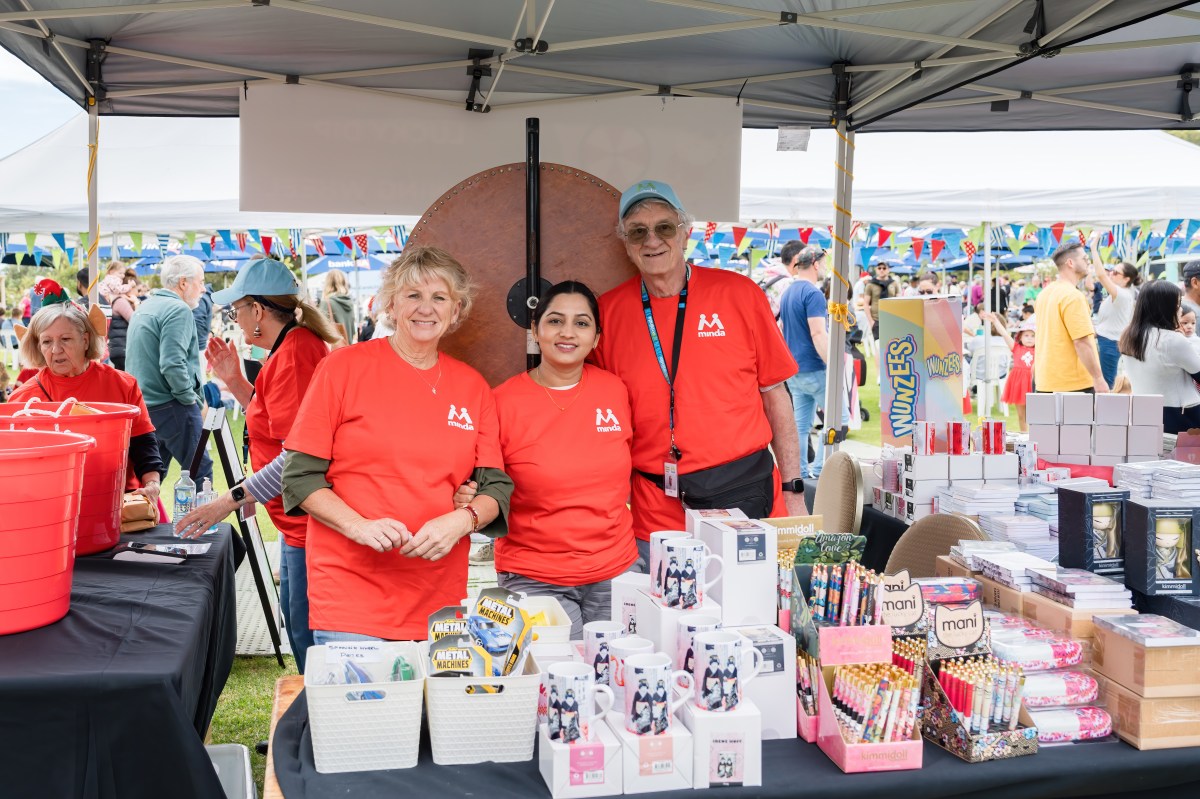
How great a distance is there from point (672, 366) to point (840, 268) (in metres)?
2.09

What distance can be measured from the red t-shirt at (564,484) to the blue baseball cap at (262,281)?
104cm

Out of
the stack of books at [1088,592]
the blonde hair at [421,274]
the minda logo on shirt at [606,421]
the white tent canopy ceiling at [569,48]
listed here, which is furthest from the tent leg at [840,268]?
the blonde hair at [421,274]

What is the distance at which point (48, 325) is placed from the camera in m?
3.41

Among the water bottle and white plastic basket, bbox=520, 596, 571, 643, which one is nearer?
white plastic basket, bbox=520, 596, 571, 643

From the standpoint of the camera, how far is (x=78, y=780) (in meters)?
1.76

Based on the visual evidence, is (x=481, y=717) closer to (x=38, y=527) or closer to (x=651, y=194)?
(x=38, y=527)

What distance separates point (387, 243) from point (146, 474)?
14.2 metres

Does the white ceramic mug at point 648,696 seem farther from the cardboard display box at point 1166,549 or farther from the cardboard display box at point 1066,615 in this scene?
the cardboard display box at point 1166,549

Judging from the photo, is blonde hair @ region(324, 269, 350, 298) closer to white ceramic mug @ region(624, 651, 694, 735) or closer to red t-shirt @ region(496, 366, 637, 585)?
red t-shirt @ region(496, 366, 637, 585)

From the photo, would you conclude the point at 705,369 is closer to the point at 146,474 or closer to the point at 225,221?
the point at 146,474

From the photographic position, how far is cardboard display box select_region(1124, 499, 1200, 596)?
6.42 ft

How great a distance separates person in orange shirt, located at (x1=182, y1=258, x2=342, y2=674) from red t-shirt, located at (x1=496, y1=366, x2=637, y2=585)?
836 millimetres

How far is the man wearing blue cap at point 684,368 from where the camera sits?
2.61m

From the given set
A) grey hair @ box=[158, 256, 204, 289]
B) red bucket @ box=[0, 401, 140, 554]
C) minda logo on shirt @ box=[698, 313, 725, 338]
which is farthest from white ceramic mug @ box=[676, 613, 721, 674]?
grey hair @ box=[158, 256, 204, 289]
